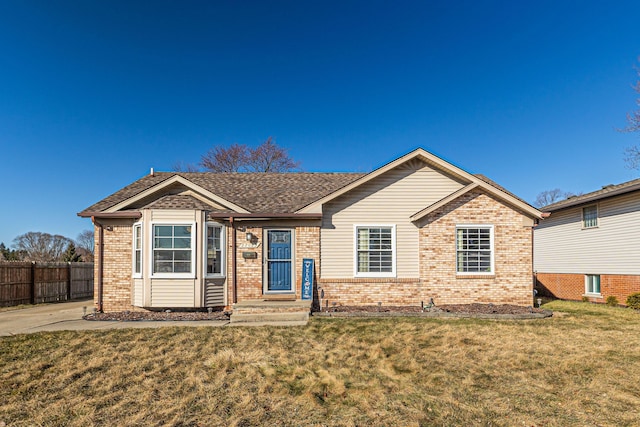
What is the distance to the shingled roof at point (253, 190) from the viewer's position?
12.3m

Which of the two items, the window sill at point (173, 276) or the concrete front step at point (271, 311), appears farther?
the window sill at point (173, 276)

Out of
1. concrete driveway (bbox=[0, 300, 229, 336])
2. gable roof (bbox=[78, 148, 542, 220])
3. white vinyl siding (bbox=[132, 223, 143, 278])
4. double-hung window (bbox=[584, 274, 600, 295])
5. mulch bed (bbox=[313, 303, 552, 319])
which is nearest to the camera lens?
concrete driveway (bbox=[0, 300, 229, 336])

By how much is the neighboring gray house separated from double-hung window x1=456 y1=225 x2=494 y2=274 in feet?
17.2

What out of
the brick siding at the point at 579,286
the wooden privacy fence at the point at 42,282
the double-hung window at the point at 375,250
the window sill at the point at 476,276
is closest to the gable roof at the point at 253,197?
A: the double-hung window at the point at 375,250

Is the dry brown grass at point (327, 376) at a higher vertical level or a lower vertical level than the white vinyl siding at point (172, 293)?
lower

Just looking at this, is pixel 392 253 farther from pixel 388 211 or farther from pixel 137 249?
pixel 137 249

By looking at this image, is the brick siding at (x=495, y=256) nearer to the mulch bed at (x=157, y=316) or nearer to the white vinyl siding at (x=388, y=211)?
the white vinyl siding at (x=388, y=211)

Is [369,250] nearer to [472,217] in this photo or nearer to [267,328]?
[472,217]

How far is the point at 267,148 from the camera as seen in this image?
34.2 metres

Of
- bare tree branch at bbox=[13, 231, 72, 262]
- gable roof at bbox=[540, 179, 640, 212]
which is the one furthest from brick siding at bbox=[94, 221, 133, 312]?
bare tree branch at bbox=[13, 231, 72, 262]

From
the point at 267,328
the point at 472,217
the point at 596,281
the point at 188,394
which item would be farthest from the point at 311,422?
the point at 596,281

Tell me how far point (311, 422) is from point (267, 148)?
102 feet

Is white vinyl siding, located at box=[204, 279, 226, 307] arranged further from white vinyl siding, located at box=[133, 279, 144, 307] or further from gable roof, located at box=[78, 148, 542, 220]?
gable roof, located at box=[78, 148, 542, 220]

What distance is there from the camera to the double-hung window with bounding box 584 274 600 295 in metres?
14.8
